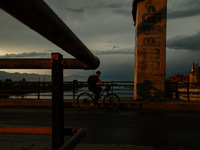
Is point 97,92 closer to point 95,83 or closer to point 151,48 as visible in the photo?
point 95,83

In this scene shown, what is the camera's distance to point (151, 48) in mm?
10539

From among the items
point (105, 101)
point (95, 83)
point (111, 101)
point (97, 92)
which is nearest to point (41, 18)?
point (95, 83)

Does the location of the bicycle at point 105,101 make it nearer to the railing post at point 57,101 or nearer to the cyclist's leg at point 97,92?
the cyclist's leg at point 97,92

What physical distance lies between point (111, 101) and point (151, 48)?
4237 mm

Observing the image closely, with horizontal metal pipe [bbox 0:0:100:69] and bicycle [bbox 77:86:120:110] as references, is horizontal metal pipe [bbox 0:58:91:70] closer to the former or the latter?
horizontal metal pipe [bbox 0:0:100:69]

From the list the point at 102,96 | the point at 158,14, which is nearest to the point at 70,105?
the point at 102,96

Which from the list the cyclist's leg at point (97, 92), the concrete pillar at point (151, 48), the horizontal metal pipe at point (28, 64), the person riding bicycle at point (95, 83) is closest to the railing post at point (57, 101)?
the horizontal metal pipe at point (28, 64)

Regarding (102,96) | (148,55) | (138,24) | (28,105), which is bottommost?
(28,105)

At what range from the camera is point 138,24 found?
1060cm

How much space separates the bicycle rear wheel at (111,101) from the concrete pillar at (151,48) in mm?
2343

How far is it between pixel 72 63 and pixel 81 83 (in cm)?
999

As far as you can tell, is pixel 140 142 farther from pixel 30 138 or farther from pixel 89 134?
pixel 30 138

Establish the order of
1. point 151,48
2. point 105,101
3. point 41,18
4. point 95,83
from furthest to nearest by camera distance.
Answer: point 151,48, point 105,101, point 95,83, point 41,18

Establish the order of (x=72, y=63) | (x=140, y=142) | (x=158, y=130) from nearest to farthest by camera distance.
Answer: (x=72, y=63), (x=140, y=142), (x=158, y=130)
